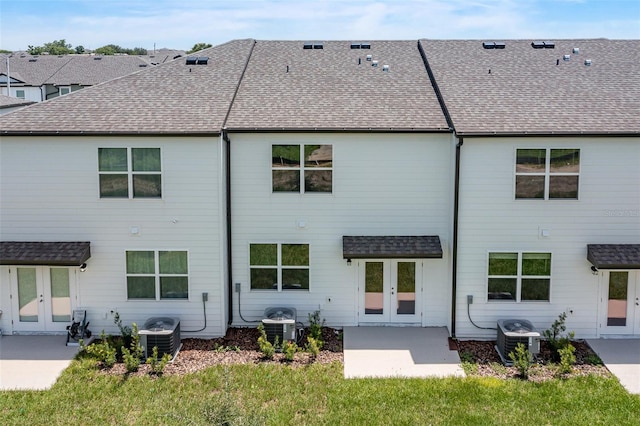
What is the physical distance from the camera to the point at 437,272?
49.2ft

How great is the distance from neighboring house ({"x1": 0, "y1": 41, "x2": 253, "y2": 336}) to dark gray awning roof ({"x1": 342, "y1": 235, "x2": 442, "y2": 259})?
3353 mm

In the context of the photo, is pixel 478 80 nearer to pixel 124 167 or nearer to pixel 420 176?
pixel 420 176

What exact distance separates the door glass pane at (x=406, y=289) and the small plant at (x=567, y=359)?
3.88m

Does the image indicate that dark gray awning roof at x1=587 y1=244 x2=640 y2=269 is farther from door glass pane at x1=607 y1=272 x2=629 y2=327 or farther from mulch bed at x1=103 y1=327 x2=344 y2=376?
mulch bed at x1=103 y1=327 x2=344 y2=376

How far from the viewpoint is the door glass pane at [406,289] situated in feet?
49.3

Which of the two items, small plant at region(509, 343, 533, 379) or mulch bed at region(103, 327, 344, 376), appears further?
mulch bed at region(103, 327, 344, 376)

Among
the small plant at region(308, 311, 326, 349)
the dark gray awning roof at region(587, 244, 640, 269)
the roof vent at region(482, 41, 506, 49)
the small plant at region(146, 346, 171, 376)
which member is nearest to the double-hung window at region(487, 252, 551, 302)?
the dark gray awning roof at region(587, 244, 640, 269)

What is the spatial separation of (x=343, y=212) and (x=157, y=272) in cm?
512

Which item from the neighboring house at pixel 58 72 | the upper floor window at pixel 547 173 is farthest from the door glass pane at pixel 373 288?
the neighboring house at pixel 58 72

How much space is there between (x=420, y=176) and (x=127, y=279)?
8.16 m

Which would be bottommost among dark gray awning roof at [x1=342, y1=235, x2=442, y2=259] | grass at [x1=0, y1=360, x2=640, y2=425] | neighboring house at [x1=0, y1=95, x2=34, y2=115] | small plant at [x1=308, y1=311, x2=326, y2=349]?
grass at [x1=0, y1=360, x2=640, y2=425]

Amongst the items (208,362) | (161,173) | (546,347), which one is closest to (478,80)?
(546,347)

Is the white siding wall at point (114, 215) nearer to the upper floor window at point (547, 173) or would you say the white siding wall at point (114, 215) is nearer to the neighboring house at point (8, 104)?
the upper floor window at point (547, 173)

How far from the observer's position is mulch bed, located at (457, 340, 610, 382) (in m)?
12.6
